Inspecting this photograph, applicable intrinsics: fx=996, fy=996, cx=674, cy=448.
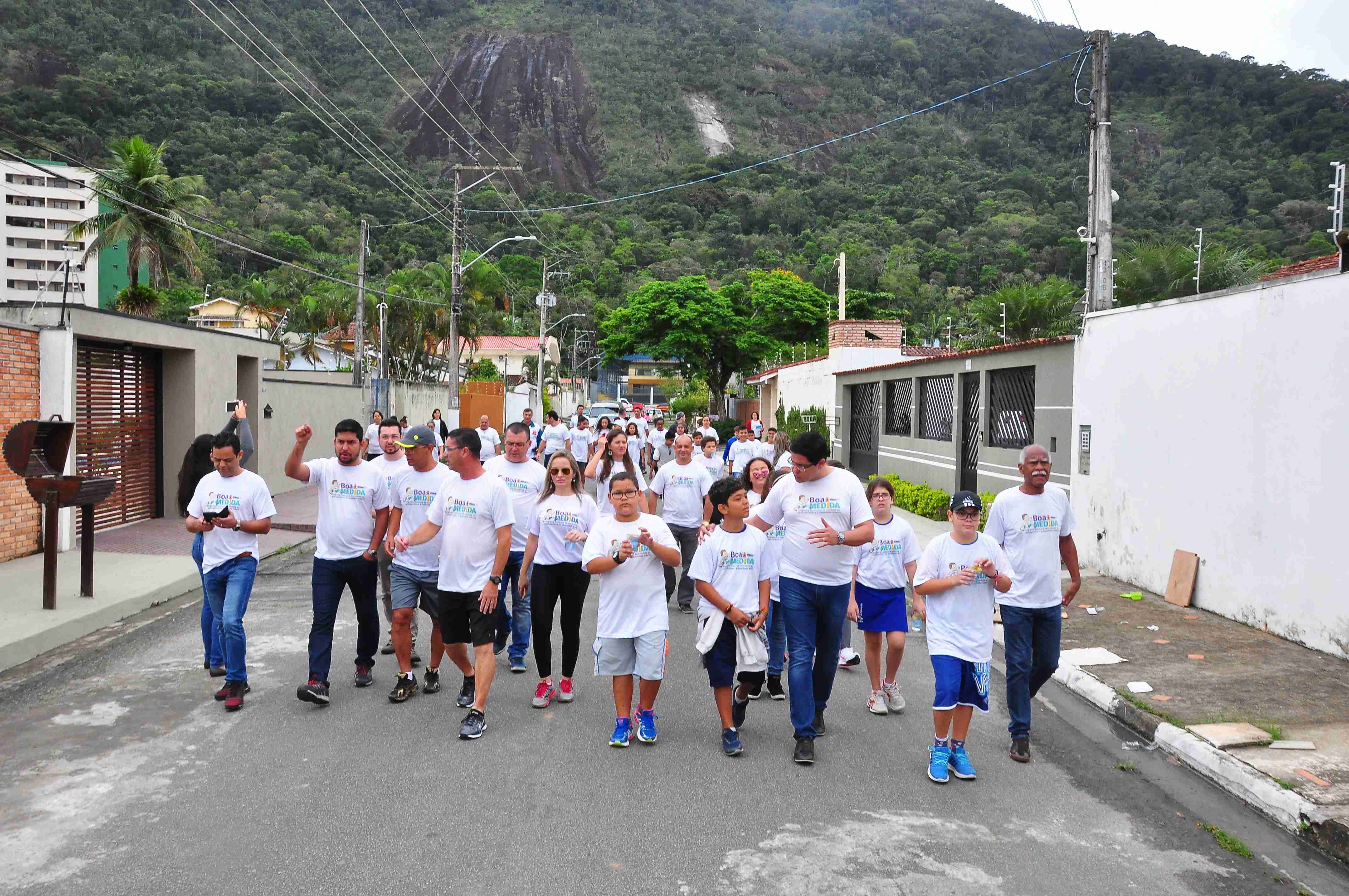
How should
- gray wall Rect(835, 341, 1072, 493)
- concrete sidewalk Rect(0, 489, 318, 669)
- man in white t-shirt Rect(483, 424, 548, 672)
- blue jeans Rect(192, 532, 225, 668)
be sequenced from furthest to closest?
1. gray wall Rect(835, 341, 1072, 493)
2. concrete sidewalk Rect(0, 489, 318, 669)
3. man in white t-shirt Rect(483, 424, 548, 672)
4. blue jeans Rect(192, 532, 225, 668)

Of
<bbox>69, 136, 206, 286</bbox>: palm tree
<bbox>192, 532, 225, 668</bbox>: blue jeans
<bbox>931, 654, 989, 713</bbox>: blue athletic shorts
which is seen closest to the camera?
<bbox>931, 654, 989, 713</bbox>: blue athletic shorts

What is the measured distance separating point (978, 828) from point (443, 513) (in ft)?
11.3

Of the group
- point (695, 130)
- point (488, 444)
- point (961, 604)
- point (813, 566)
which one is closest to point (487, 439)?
point (488, 444)

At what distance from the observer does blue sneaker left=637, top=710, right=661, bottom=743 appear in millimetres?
5633

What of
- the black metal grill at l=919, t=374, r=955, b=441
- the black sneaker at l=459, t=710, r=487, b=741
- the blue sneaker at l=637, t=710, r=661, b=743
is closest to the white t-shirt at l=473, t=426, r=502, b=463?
the black metal grill at l=919, t=374, r=955, b=441

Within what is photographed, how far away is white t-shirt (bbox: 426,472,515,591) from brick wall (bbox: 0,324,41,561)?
791 cm

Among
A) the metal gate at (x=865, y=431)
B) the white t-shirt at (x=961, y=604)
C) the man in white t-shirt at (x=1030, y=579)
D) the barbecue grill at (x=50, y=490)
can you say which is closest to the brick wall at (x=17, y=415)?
the barbecue grill at (x=50, y=490)

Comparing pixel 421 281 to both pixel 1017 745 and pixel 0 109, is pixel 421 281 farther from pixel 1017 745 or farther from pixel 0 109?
pixel 1017 745

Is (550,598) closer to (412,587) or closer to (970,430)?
(412,587)

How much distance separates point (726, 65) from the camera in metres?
178

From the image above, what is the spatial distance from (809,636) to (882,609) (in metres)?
1.02

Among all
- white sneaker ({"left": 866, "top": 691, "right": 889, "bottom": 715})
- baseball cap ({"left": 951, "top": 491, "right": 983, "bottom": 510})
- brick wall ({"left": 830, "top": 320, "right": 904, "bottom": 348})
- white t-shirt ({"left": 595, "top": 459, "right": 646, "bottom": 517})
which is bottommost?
white sneaker ({"left": 866, "top": 691, "right": 889, "bottom": 715})

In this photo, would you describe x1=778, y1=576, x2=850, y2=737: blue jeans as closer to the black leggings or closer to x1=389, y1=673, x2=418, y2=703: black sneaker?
the black leggings

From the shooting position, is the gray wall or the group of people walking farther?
the gray wall
